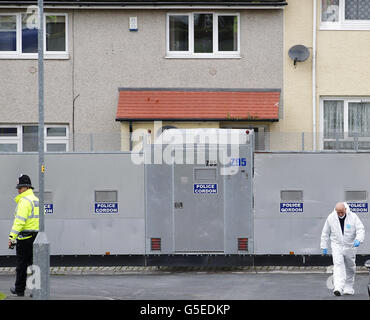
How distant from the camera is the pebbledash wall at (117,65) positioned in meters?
23.3

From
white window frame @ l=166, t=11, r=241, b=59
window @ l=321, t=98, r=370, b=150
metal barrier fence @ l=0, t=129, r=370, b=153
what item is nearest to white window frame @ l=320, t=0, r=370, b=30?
window @ l=321, t=98, r=370, b=150

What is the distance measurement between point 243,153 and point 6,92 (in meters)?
8.11

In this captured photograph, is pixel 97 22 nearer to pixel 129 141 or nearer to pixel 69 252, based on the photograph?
pixel 129 141

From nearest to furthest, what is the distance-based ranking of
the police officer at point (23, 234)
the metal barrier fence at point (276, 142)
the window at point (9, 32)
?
the police officer at point (23, 234) < the metal barrier fence at point (276, 142) < the window at point (9, 32)

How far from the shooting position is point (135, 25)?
23375mm

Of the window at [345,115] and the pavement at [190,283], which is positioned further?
the window at [345,115]

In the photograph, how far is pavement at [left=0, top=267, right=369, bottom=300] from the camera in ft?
49.3

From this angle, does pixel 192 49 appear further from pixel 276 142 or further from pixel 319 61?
pixel 276 142

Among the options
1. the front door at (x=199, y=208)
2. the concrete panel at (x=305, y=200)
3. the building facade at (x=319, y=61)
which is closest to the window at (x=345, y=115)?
the building facade at (x=319, y=61)

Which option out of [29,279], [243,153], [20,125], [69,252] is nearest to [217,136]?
[243,153]

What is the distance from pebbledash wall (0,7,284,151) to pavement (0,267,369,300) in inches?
229

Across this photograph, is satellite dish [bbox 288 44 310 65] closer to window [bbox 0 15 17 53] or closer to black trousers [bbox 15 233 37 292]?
window [bbox 0 15 17 53]

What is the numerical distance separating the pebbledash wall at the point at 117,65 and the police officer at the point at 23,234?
869cm

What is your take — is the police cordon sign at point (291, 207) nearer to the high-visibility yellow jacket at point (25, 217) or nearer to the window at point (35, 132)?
the high-visibility yellow jacket at point (25, 217)
